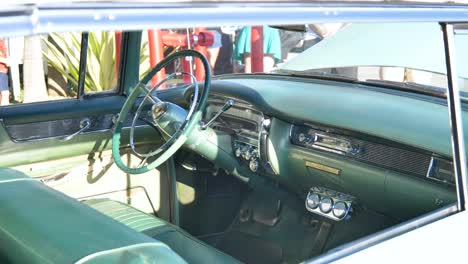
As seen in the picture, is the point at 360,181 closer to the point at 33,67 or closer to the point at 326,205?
the point at 326,205

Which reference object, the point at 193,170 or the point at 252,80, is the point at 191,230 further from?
the point at 252,80

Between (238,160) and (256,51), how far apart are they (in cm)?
303

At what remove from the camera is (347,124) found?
2398 mm

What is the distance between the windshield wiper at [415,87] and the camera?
92.9 inches

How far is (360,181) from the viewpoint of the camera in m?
2.40

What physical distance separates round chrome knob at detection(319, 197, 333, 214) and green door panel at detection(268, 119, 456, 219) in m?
0.07

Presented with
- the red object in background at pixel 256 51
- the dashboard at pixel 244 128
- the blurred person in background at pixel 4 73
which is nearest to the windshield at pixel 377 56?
the dashboard at pixel 244 128

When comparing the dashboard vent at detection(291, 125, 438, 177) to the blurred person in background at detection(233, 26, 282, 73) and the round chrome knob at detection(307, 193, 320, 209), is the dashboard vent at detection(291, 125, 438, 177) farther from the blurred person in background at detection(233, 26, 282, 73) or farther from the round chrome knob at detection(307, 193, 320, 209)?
the blurred person in background at detection(233, 26, 282, 73)

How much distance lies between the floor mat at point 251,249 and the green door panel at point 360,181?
0.34 m

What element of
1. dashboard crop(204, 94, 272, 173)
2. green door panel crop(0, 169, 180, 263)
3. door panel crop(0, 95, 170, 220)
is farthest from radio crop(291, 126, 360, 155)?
green door panel crop(0, 169, 180, 263)

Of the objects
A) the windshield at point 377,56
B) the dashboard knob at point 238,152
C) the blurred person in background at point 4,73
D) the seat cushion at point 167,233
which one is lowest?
the seat cushion at point 167,233

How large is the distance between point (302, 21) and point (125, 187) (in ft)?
6.17

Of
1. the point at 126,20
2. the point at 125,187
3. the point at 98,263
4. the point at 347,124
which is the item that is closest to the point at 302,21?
the point at 126,20

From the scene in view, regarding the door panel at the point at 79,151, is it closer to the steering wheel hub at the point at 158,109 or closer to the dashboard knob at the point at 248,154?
the steering wheel hub at the point at 158,109
